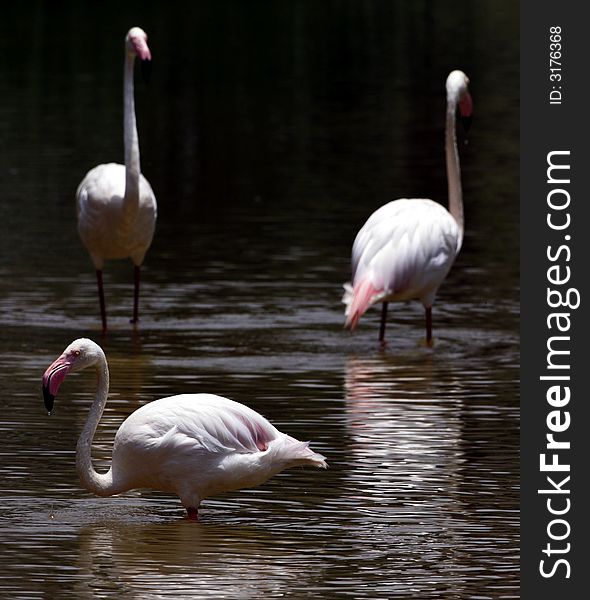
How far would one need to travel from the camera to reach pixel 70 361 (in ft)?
27.2

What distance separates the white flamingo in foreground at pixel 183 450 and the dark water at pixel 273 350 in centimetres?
20

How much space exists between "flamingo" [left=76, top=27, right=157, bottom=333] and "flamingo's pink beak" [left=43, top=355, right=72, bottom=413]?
4.82 meters

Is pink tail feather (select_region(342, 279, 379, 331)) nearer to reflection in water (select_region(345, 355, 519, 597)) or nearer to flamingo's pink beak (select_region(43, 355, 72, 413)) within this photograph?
reflection in water (select_region(345, 355, 519, 597))

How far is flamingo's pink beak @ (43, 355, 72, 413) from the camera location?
26.6 feet

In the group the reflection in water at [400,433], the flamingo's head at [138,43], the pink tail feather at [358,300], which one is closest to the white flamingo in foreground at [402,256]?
Result: the pink tail feather at [358,300]

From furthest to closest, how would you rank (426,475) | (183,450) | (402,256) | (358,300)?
1. (402,256)
2. (358,300)
3. (426,475)
4. (183,450)

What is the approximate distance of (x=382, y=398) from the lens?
10.9 metres

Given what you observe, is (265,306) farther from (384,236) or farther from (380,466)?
(380,466)

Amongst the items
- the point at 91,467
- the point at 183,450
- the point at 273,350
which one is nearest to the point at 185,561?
the point at 183,450

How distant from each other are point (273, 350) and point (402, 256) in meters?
1.10

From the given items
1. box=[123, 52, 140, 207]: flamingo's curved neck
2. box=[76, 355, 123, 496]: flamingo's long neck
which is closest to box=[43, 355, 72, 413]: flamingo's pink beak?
box=[76, 355, 123, 496]: flamingo's long neck

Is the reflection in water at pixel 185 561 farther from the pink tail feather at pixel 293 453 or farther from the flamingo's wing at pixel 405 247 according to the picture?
the flamingo's wing at pixel 405 247

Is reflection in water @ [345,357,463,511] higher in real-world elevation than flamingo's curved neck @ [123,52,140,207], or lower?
lower

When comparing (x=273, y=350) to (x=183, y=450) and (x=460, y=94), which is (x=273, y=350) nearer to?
(x=460, y=94)
